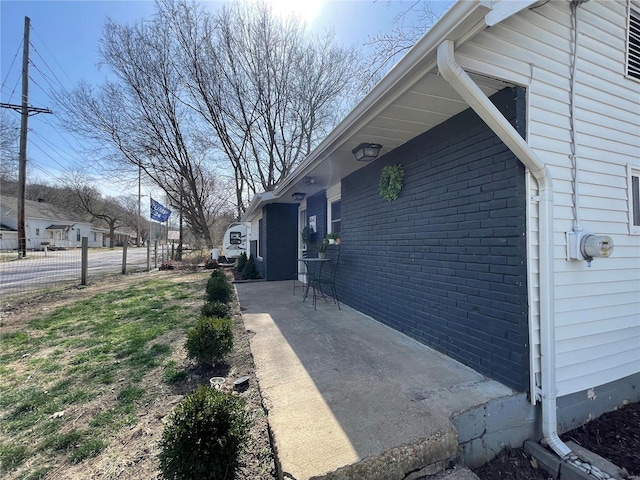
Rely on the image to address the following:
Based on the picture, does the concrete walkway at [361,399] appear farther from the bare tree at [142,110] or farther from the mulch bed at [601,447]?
the bare tree at [142,110]

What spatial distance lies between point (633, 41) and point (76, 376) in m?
6.02

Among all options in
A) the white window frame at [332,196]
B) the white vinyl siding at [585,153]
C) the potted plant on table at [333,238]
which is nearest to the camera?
the white vinyl siding at [585,153]

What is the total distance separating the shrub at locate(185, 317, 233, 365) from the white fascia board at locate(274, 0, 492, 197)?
91.8 inches

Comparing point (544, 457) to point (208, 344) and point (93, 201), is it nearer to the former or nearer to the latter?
point (208, 344)

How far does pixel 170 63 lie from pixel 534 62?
50.3ft

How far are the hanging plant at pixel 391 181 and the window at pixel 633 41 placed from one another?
2.17 m

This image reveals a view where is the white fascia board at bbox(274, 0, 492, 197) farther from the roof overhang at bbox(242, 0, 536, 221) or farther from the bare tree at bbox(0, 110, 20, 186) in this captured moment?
the bare tree at bbox(0, 110, 20, 186)

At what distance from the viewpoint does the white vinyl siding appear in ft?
6.77

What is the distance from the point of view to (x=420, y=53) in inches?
70.3

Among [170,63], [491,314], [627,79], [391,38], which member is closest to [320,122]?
[170,63]

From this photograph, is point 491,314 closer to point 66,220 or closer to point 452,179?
point 452,179

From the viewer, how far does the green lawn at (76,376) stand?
1815mm

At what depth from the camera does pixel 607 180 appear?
2.46 meters

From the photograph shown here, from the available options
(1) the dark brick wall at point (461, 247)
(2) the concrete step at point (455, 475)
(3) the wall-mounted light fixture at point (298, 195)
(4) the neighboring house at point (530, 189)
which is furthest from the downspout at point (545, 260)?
Result: (3) the wall-mounted light fixture at point (298, 195)
